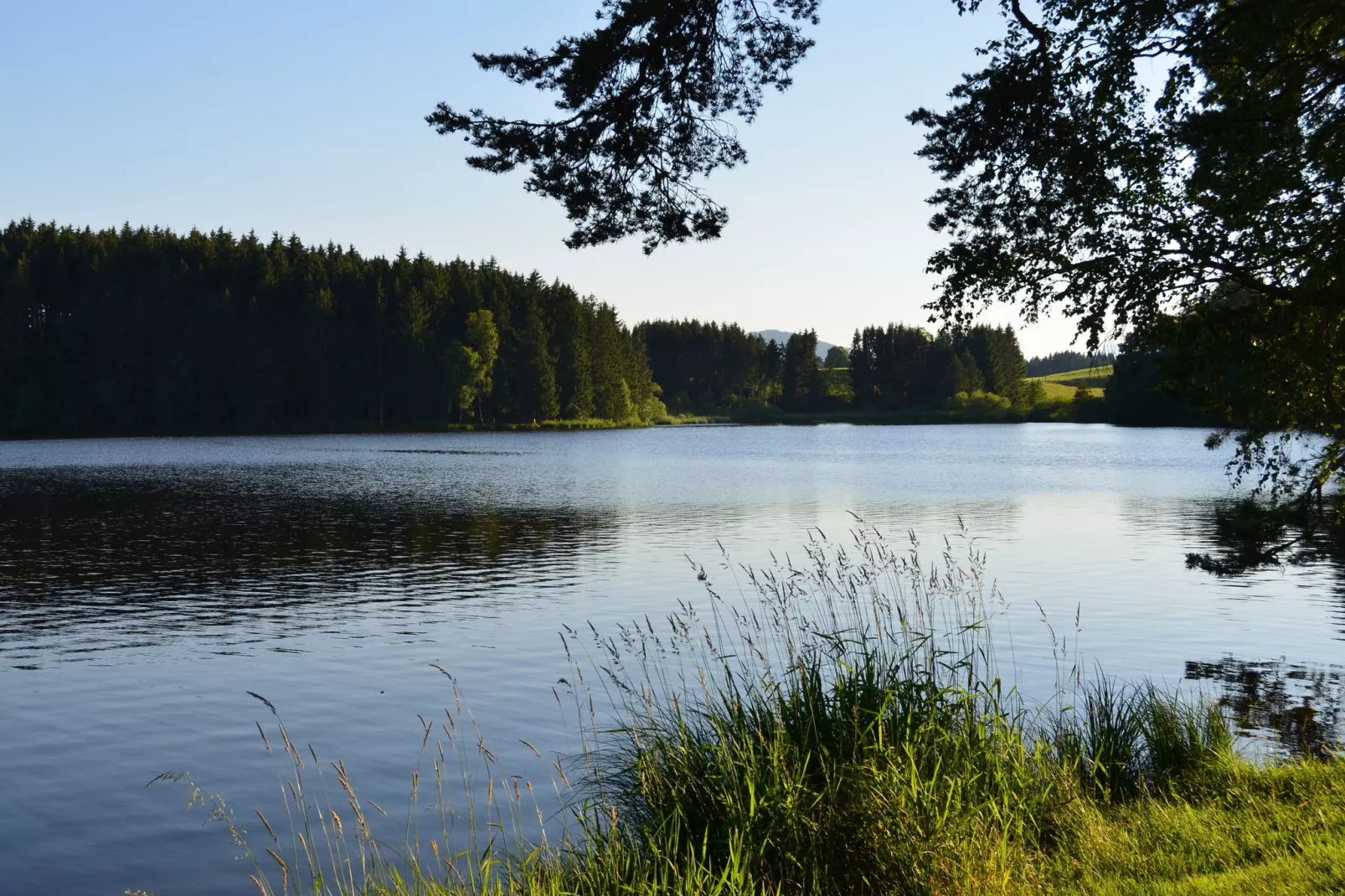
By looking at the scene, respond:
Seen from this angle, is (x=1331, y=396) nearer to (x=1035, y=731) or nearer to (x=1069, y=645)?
(x=1035, y=731)

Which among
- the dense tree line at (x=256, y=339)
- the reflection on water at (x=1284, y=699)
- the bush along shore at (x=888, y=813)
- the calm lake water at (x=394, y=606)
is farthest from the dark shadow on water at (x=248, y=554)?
the dense tree line at (x=256, y=339)

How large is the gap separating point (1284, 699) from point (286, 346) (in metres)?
116

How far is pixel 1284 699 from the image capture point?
1296 centimetres

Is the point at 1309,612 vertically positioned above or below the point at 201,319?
below

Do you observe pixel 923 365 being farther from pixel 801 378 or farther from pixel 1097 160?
pixel 1097 160

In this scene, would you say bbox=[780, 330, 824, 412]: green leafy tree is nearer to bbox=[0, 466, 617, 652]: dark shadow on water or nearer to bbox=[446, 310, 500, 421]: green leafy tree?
bbox=[446, 310, 500, 421]: green leafy tree

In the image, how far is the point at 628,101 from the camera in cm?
1000

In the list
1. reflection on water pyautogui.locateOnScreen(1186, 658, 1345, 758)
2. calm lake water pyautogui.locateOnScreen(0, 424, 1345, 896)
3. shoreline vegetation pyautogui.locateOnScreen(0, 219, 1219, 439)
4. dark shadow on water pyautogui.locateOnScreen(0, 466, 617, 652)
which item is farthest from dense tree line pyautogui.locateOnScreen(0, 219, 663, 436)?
reflection on water pyautogui.locateOnScreen(1186, 658, 1345, 758)

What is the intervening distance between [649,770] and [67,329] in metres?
119

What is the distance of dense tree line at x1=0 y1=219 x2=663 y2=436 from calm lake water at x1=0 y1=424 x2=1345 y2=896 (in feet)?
218

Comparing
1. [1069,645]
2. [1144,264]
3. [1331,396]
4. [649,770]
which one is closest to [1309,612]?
[1069,645]

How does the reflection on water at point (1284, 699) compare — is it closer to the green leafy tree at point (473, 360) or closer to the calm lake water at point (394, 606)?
the calm lake water at point (394, 606)

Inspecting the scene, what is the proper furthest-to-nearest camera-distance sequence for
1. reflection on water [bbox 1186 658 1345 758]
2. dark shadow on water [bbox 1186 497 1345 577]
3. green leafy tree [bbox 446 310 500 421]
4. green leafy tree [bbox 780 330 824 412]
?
green leafy tree [bbox 780 330 824 412] < green leafy tree [bbox 446 310 500 421] < dark shadow on water [bbox 1186 497 1345 577] < reflection on water [bbox 1186 658 1345 758]

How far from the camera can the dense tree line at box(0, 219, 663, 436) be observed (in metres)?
109
